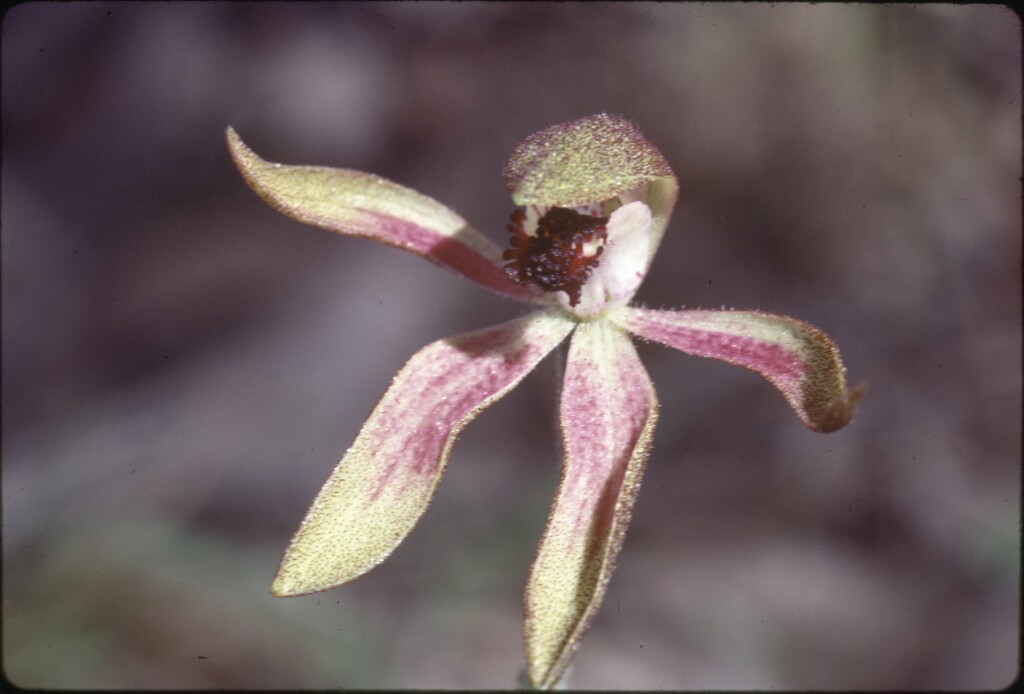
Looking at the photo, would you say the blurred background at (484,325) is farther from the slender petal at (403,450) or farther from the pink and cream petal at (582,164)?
the pink and cream petal at (582,164)

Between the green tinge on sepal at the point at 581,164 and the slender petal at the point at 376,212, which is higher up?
the green tinge on sepal at the point at 581,164

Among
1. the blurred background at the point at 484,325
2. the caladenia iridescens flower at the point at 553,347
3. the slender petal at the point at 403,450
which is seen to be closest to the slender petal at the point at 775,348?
the caladenia iridescens flower at the point at 553,347

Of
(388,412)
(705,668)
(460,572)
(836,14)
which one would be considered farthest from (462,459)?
(836,14)

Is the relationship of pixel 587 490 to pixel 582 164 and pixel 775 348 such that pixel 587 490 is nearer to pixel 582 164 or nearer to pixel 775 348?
pixel 775 348

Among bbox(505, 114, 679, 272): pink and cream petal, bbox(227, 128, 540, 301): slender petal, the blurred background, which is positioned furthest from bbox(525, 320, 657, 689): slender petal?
the blurred background

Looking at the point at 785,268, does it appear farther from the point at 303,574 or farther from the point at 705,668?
the point at 303,574

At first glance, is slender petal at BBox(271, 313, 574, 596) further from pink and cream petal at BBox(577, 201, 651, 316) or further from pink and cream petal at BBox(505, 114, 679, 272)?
pink and cream petal at BBox(505, 114, 679, 272)
